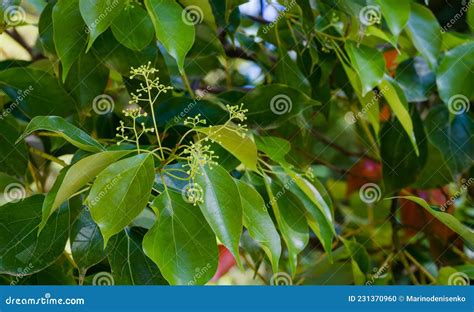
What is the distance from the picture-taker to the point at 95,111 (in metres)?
Answer: 1.03

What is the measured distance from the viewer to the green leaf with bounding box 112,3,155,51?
840 mm

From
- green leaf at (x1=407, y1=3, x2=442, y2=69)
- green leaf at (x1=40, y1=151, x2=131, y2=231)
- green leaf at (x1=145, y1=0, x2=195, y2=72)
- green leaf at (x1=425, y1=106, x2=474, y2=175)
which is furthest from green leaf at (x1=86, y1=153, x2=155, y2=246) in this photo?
green leaf at (x1=425, y1=106, x2=474, y2=175)

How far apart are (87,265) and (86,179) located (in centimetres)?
17

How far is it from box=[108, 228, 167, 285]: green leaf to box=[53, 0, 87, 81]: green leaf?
188 millimetres

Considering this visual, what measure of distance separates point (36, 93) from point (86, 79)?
0.06 metres

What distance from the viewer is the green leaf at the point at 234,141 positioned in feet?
2.47

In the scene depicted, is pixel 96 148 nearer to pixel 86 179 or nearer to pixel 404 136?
pixel 86 179

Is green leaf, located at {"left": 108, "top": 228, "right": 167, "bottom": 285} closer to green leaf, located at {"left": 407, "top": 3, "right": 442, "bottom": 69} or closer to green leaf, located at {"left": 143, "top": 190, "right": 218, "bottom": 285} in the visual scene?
green leaf, located at {"left": 143, "top": 190, "right": 218, "bottom": 285}

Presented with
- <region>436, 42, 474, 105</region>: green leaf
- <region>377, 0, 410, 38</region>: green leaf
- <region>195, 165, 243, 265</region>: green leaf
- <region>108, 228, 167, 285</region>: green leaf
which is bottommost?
<region>108, 228, 167, 285</region>: green leaf

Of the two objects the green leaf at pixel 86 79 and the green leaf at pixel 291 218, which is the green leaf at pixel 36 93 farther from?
the green leaf at pixel 291 218

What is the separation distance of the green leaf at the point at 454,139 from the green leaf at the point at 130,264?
52 cm

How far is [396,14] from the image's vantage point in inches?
35.3

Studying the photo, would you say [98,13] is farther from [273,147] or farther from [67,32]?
[273,147]

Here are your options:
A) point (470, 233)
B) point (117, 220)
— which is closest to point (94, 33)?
point (117, 220)
